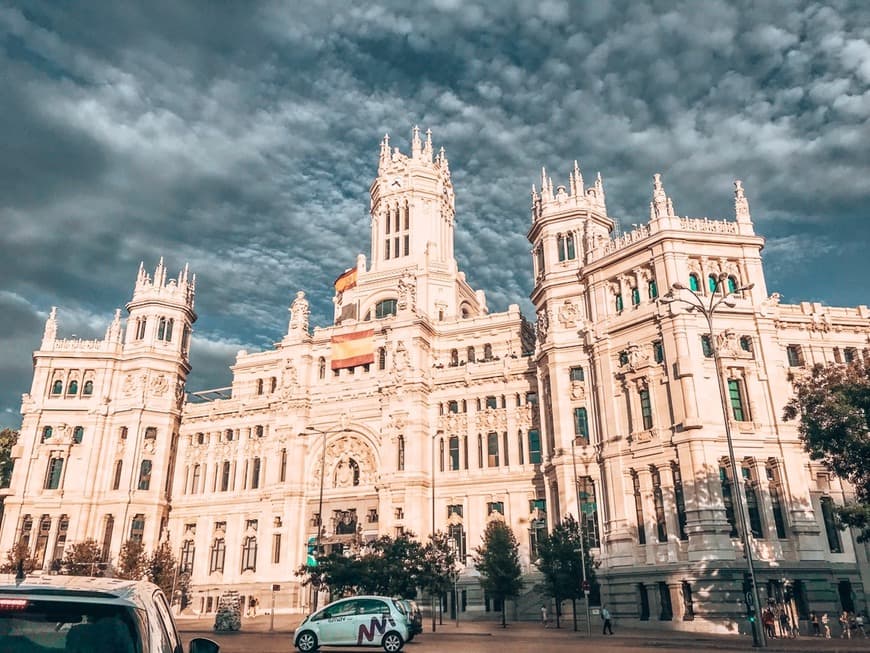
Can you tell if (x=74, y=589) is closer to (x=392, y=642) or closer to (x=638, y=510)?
(x=392, y=642)

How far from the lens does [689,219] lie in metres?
49.5

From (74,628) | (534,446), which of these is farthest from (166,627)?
(534,446)

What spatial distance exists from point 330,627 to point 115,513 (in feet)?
171

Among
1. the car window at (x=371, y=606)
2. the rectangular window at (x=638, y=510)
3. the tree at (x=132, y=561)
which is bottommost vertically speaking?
the car window at (x=371, y=606)

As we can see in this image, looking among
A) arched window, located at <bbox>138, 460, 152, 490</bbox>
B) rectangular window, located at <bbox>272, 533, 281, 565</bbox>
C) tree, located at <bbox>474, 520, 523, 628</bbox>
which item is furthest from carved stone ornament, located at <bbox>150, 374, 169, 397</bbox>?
tree, located at <bbox>474, 520, 523, 628</bbox>

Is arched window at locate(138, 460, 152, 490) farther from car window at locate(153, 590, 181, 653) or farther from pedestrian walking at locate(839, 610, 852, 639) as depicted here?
car window at locate(153, 590, 181, 653)

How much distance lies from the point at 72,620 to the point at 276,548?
209 ft

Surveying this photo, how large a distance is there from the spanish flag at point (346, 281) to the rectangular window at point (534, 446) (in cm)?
3028

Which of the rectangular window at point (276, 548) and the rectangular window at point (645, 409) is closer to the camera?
the rectangular window at point (645, 409)

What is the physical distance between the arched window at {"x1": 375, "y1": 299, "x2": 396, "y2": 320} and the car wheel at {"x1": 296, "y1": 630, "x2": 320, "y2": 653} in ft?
163

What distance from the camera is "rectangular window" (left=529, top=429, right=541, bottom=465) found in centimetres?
5878

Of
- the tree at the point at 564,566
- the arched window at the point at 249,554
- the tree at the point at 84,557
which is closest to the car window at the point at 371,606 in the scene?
the tree at the point at 564,566

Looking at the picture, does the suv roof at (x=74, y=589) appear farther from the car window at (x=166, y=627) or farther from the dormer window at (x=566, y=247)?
the dormer window at (x=566, y=247)

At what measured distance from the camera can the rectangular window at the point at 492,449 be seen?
2367 inches
